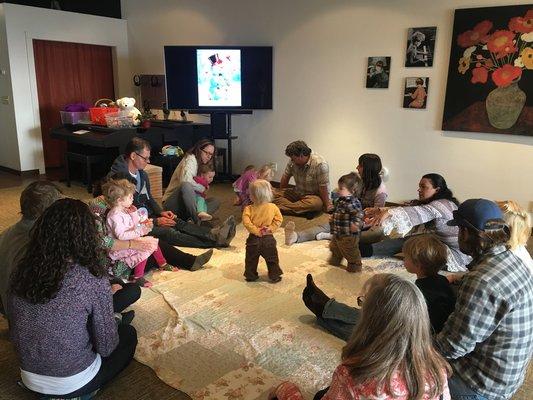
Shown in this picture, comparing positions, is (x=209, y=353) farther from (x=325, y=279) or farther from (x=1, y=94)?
(x=1, y=94)

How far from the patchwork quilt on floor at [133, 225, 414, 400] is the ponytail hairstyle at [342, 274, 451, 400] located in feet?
2.92

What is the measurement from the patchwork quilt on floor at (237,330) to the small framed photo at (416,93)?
2.05 meters

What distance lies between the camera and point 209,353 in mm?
2275

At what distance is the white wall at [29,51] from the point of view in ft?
20.1

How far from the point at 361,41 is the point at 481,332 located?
4205 mm

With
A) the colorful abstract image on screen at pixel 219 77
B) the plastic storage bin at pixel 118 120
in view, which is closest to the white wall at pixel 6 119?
the plastic storage bin at pixel 118 120

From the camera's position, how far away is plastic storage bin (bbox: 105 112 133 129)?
581cm

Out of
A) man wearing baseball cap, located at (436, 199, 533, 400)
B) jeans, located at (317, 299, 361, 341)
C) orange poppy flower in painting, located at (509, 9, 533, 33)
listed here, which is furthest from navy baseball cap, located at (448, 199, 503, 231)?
orange poppy flower in painting, located at (509, 9, 533, 33)

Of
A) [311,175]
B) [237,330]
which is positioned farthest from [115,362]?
[311,175]

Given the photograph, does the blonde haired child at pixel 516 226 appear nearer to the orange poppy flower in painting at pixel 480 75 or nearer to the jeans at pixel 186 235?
the jeans at pixel 186 235

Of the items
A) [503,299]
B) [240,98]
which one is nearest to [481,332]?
[503,299]

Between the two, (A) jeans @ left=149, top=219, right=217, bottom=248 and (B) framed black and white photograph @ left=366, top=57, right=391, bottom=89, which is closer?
(A) jeans @ left=149, top=219, right=217, bottom=248

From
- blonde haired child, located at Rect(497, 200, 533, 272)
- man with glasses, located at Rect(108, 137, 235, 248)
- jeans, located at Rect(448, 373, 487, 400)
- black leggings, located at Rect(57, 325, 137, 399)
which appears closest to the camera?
jeans, located at Rect(448, 373, 487, 400)

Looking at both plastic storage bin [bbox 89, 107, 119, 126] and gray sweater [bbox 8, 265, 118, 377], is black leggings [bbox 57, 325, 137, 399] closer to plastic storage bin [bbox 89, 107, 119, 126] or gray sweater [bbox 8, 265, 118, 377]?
gray sweater [bbox 8, 265, 118, 377]
